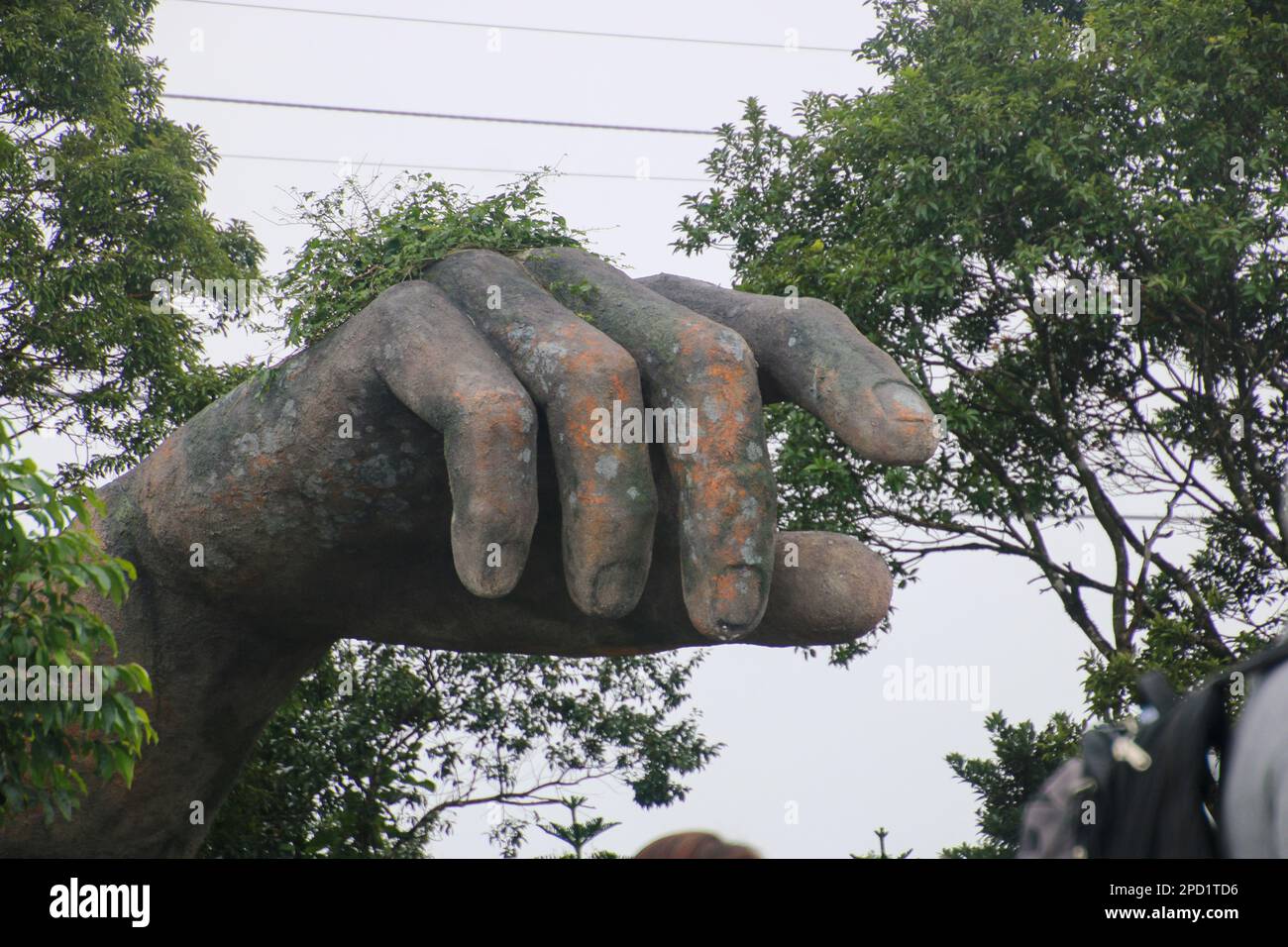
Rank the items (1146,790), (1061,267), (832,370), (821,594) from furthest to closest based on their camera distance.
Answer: (1061,267) < (821,594) < (832,370) < (1146,790)

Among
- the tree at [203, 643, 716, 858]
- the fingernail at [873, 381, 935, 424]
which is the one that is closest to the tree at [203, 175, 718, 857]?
the tree at [203, 643, 716, 858]

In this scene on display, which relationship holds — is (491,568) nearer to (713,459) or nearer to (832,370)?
(713,459)

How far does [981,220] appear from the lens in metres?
10.5

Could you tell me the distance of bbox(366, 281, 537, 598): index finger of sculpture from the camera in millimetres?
5320

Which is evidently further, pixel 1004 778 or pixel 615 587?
pixel 1004 778

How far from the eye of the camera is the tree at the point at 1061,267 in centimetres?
1028

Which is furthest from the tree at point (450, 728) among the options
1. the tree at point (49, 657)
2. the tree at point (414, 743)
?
the tree at point (49, 657)

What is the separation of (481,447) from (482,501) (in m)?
0.20

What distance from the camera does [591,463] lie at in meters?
5.39

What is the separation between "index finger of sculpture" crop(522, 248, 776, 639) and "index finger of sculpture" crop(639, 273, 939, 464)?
0.96 feet

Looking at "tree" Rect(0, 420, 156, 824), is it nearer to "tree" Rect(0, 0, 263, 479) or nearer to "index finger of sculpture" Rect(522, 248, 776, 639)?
"index finger of sculpture" Rect(522, 248, 776, 639)

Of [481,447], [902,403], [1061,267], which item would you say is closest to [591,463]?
[481,447]

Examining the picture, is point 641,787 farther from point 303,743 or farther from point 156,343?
point 156,343

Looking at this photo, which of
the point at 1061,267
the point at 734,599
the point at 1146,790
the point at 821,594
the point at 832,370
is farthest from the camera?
the point at 1061,267
